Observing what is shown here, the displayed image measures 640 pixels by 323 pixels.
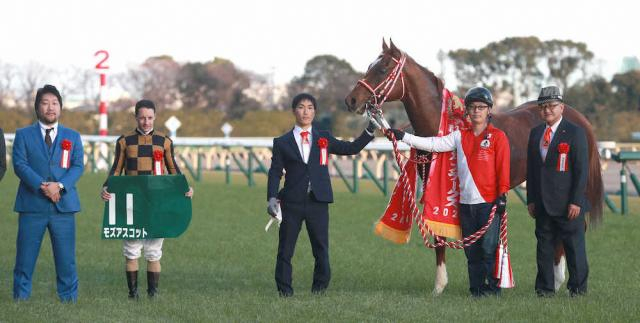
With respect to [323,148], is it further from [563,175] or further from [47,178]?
[47,178]

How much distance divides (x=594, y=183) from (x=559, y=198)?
1.70m

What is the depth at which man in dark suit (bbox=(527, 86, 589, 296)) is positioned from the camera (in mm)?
7152

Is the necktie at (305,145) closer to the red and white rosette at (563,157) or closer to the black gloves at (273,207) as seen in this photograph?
the black gloves at (273,207)

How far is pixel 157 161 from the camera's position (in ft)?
23.7

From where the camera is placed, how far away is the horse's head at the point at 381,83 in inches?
304

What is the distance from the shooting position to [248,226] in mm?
13719

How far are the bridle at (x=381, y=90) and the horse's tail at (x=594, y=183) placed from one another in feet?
6.03

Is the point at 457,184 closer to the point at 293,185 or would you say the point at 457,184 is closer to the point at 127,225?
the point at 293,185

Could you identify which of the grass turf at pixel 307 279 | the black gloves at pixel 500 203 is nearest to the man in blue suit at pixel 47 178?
the grass turf at pixel 307 279

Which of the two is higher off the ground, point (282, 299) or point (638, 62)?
point (638, 62)

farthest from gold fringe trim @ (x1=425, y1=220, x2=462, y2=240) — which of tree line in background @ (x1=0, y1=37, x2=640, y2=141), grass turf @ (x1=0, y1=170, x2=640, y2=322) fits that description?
tree line in background @ (x1=0, y1=37, x2=640, y2=141)

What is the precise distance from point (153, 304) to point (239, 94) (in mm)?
53364

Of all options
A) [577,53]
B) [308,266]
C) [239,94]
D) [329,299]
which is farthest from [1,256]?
[239,94]

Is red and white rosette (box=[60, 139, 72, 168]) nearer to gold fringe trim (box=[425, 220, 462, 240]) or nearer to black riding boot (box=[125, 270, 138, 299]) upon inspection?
black riding boot (box=[125, 270, 138, 299])
